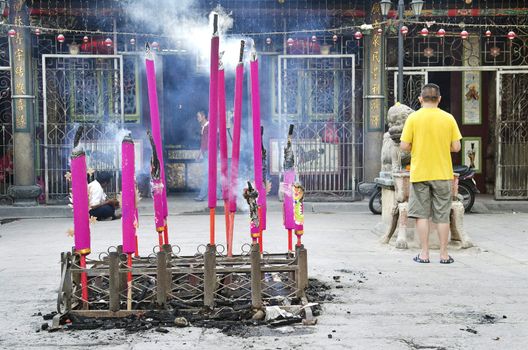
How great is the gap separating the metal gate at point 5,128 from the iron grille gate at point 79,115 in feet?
2.28

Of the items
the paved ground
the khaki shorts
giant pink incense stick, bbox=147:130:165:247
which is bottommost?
the paved ground

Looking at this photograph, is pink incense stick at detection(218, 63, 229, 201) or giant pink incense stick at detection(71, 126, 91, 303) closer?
giant pink incense stick at detection(71, 126, 91, 303)

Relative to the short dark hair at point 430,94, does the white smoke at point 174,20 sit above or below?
above

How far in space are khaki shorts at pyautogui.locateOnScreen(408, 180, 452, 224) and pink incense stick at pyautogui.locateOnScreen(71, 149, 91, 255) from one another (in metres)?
3.71

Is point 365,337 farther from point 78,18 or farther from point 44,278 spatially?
point 78,18

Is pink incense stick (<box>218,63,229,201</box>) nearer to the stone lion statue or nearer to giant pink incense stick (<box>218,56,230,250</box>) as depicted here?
giant pink incense stick (<box>218,56,230,250</box>)

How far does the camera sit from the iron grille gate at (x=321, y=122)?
1299 cm

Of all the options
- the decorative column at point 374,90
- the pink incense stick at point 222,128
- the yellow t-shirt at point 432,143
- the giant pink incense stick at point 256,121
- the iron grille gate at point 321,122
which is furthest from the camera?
the iron grille gate at point 321,122

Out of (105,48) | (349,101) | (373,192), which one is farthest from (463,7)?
(105,48)

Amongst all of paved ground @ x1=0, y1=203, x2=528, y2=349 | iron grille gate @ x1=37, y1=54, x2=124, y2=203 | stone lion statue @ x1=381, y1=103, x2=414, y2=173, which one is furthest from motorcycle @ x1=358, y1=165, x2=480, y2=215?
iron grille gate @ x1=37, y1=54, x2=124, y2=203

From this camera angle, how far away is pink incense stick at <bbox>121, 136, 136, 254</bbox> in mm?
4652

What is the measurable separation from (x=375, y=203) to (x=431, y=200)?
4.95 metres

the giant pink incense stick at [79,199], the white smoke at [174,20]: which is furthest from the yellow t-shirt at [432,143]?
the white smoke at [174,20]

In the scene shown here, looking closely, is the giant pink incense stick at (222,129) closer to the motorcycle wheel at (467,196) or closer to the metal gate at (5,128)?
the motorcycle wheel at (467,196)
